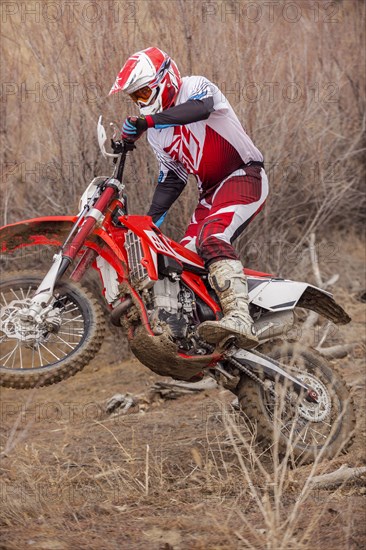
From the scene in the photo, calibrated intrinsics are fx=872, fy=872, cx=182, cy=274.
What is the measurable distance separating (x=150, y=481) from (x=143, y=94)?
2.10 metres

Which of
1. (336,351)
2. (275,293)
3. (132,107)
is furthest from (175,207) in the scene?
(275,293)

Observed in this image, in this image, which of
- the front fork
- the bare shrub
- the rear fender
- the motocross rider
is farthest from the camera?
the bare shrub

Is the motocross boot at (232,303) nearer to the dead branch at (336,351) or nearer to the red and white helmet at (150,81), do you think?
the red and white helmet at (150,81)

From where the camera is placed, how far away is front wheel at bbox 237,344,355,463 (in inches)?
203

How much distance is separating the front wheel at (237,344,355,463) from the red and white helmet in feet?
5.29

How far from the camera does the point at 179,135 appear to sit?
16.8 ft

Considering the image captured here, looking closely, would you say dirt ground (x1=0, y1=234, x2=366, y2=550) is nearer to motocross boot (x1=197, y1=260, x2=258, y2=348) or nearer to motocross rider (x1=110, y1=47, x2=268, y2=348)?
motocross boot (x1=197, y1=260, x2=258, y2=348)

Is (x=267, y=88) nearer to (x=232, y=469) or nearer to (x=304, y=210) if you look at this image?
(x=304, y=210)

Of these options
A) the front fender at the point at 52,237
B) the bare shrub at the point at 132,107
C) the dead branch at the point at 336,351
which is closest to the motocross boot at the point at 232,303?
the front fender at the point at 52,237

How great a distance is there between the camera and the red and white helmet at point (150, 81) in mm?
4637

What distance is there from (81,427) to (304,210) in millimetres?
3737

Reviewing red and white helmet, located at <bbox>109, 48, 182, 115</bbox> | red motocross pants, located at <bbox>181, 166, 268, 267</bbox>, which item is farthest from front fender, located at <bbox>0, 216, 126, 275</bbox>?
red and white helmet, located at <bbox>109, 48, 182, 115</bbox>

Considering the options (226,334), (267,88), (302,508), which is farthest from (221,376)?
(267,88)

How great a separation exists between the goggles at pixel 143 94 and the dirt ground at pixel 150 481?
68.7 inches
